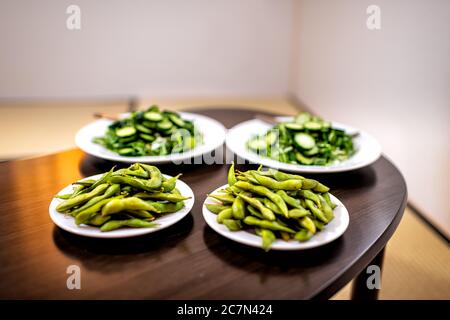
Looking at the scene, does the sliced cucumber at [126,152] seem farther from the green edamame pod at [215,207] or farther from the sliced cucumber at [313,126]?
the sliced cucumber at [313,126]

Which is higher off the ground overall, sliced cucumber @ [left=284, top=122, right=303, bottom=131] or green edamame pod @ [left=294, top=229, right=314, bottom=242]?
sliced cucumber @ [left=284, top=122, right=303, bottom=131]

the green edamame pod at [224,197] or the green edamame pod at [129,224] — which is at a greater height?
the green edamame pod at [224,197]

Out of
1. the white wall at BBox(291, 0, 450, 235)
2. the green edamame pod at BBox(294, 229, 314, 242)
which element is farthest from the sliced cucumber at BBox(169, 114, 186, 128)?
the white wall at BBox(291, 0, 450, 235)

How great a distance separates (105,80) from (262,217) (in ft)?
13.3

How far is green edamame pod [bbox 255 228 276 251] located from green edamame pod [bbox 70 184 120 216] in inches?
15.2

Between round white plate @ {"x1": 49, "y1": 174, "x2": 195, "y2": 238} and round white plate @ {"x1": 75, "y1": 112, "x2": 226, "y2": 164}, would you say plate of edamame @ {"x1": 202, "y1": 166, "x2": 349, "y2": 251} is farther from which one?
round white plate @ {"x1": 75, "y1": 112, "x2": 226, "y2": 164}

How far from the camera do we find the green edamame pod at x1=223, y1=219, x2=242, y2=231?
3.57ft

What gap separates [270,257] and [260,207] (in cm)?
12

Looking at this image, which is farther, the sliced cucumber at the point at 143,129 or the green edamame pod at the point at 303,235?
the sliced cucumber at the point at 143,129

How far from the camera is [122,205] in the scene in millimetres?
1080

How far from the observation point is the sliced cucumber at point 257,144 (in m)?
1.70

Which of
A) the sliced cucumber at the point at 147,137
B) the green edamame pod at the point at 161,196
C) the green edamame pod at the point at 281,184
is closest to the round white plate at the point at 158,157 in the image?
the sliced cucumber at the point at 147,137

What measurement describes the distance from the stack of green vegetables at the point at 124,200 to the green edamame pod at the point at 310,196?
1.04 ft

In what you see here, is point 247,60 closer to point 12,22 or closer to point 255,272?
point 12,22
